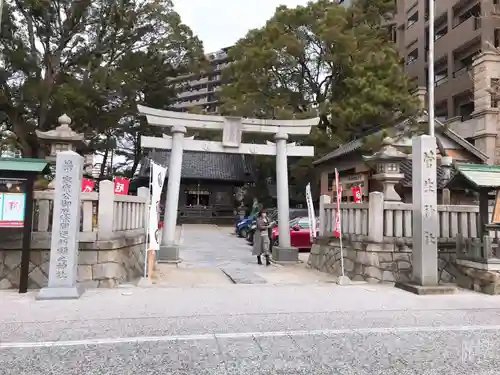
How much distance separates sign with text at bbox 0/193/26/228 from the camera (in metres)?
7.81

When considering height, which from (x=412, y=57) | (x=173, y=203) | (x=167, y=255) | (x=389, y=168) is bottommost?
(x=167, y=255)

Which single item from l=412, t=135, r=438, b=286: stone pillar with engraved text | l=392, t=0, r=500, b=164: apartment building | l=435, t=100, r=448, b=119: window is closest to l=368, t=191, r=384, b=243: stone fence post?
l=412, t=135, r=438, b=286: stone pillar with engraved text

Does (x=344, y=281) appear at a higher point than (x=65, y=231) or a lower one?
lower

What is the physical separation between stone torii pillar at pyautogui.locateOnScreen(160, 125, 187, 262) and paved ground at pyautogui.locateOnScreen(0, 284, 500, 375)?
15.6ft

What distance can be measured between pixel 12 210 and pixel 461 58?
3111 cm

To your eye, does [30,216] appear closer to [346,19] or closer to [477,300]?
[477,300]

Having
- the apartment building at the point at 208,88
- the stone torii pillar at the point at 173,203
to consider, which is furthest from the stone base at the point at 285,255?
the apartment building at the point at 208,88

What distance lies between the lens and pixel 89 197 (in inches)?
348

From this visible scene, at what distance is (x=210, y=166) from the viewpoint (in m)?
38.7

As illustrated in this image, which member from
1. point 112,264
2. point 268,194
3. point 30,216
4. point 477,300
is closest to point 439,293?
point 477,300

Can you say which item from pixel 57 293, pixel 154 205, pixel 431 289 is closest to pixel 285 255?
pixel 154 205

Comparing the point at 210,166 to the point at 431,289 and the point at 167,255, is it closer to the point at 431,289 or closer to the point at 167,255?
the point at 167,255

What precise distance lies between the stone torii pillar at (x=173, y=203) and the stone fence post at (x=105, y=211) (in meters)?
4.23

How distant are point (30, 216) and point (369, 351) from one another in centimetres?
626
